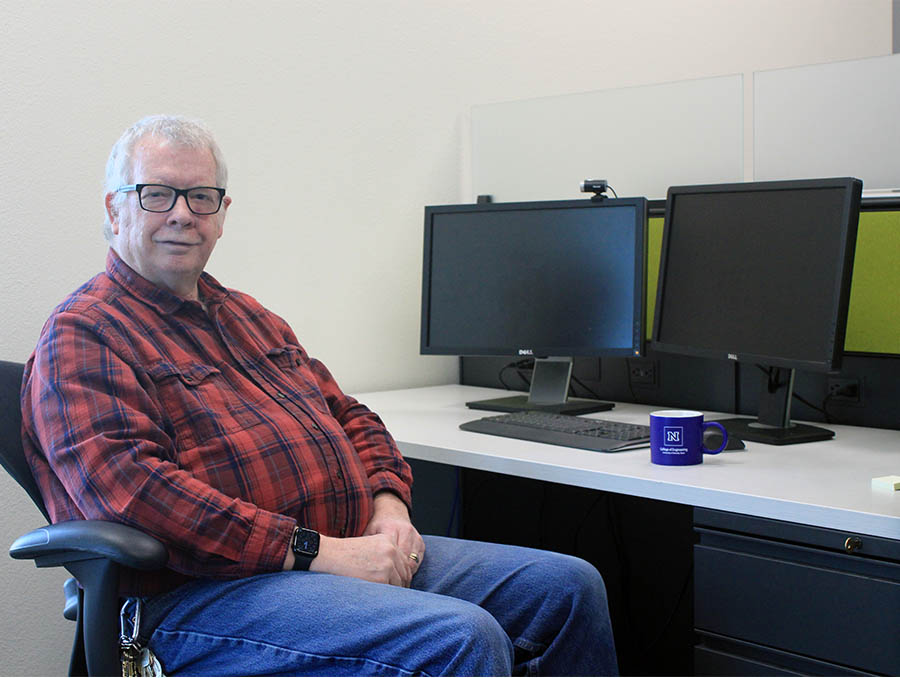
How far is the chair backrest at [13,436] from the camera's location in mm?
1400

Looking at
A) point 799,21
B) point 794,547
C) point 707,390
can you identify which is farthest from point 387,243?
point 799,21

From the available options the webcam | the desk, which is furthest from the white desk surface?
the webcam

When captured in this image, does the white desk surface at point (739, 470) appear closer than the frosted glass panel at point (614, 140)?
Yes

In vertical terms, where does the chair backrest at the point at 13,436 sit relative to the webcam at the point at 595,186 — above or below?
below

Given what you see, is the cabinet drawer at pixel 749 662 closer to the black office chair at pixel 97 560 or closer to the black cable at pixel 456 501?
the black office chair at pixel 97 560

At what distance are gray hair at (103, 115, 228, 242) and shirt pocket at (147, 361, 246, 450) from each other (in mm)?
288

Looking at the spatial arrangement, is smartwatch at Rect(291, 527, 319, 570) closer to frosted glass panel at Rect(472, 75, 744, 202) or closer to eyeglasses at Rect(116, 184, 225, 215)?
eyeglasses at Rect(116, 184, 225, 215)

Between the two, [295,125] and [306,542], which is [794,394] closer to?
[306,542]

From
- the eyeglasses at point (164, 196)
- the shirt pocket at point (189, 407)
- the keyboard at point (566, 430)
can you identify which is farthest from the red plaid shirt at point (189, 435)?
the keyboard at point (566, 430)

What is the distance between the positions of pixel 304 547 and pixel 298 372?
0.43m

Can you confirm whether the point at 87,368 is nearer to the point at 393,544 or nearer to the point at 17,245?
Result: the point at 393,544

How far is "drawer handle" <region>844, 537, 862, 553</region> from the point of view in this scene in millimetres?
1360

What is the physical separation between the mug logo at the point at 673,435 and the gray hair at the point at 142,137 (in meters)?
0.90

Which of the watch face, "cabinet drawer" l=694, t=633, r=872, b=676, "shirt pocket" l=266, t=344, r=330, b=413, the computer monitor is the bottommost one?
"cabinet drawer" l=694, t=633, r=872, b=676
